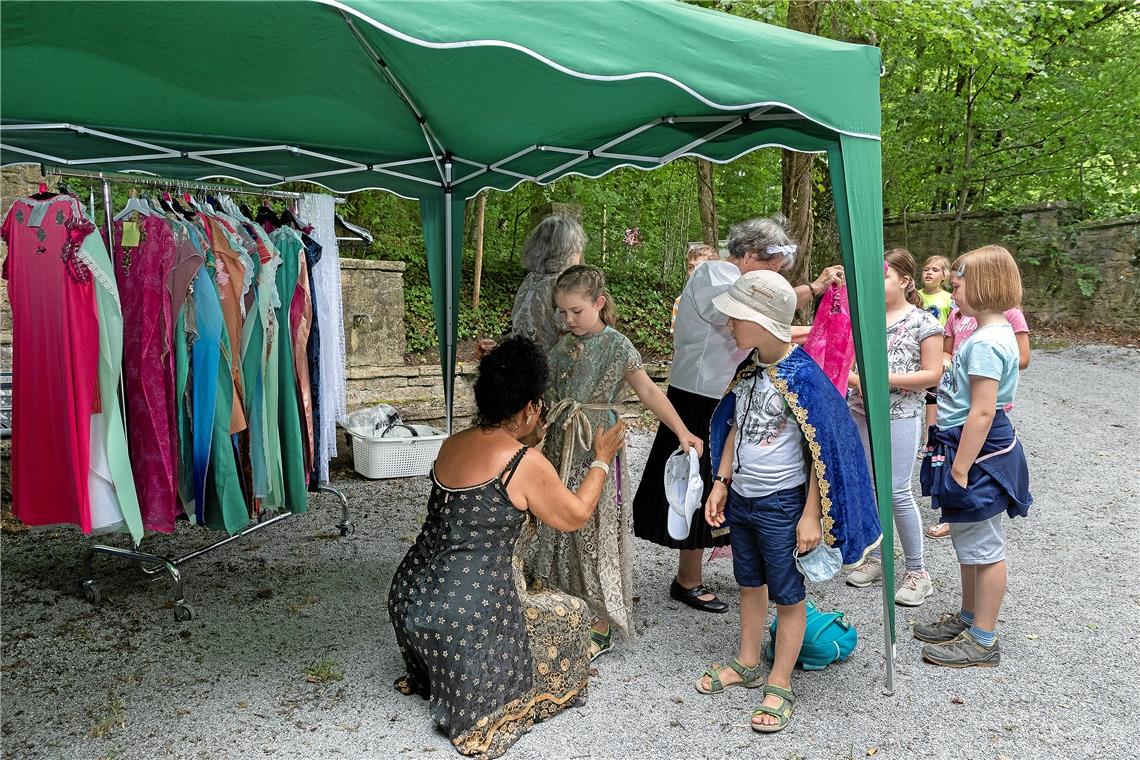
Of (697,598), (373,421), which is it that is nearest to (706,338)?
(697,598)

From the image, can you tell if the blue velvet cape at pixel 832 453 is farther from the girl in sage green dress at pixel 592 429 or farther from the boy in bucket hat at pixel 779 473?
the girl in sage green dress at pixel 592 429

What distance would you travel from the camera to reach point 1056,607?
3350 mm

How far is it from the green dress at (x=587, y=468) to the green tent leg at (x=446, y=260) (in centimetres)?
186

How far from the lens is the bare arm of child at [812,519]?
2320 millimetres

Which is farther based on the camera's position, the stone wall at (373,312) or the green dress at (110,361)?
the stone wall at (373,312)

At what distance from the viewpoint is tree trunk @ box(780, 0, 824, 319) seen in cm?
650

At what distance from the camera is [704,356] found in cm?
306

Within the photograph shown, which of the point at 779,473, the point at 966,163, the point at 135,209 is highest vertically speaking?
the point at 966,163

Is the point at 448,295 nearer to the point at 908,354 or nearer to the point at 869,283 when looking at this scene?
the point at 908,354

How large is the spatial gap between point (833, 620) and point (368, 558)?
7.11 feet

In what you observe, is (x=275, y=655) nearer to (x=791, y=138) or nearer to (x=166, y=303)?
(x=166, y=303)

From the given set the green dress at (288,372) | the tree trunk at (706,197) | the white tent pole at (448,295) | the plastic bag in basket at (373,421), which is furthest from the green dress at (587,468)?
the tree trunk at (706,197)

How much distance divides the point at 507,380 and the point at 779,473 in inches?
33.9

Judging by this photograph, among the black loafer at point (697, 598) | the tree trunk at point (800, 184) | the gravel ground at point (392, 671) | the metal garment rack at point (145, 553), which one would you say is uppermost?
the tree trunk at point (800, 184)
